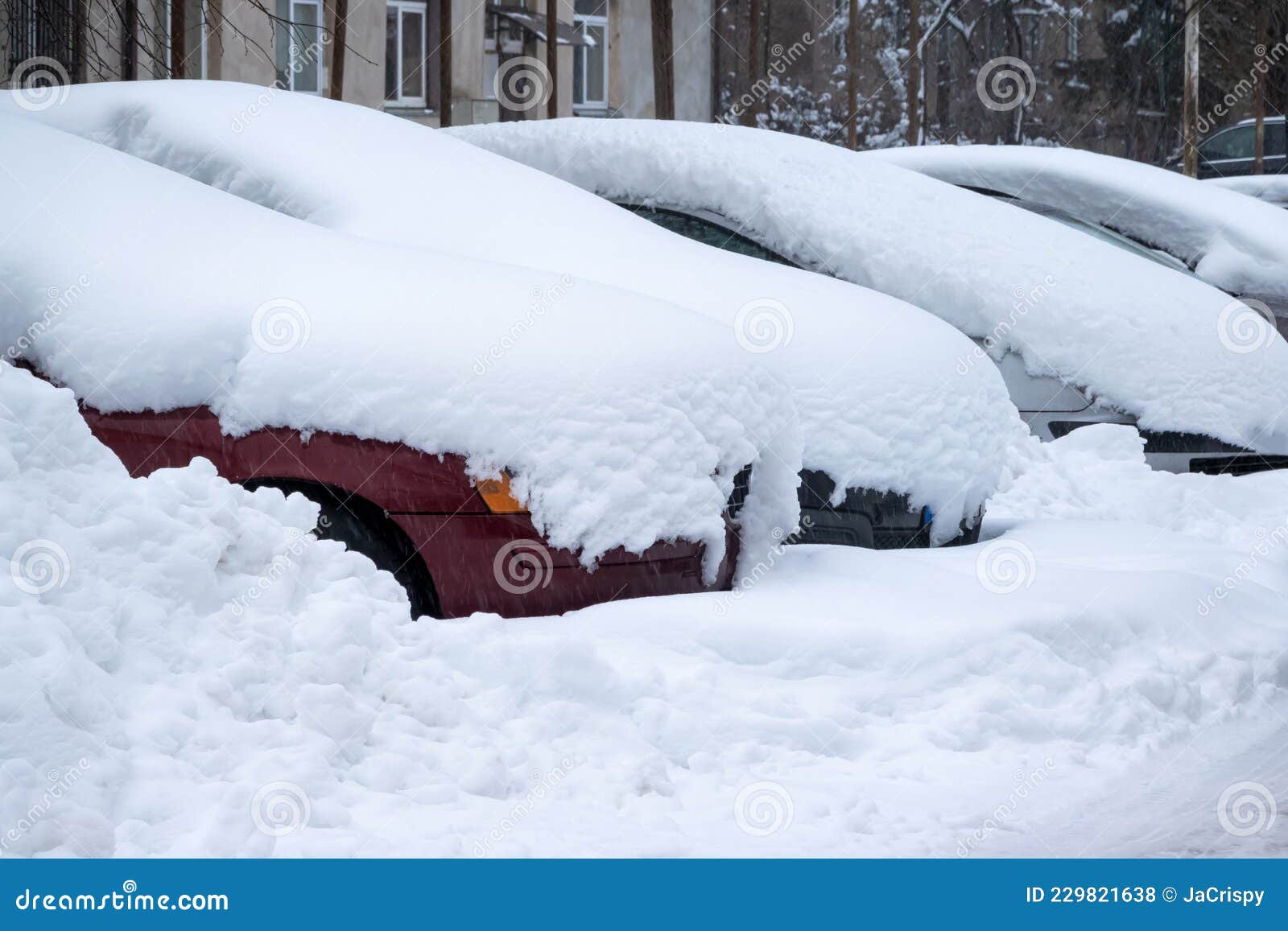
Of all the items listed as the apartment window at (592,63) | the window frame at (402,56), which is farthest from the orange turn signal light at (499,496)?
the apartment window at (592,63)

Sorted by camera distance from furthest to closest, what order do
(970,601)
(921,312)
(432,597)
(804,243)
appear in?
(804,243), (921,312), (970,601), (432,597)

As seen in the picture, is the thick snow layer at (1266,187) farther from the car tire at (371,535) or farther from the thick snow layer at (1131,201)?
the car tire at (371,535)

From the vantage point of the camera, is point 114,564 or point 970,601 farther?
point 970,601

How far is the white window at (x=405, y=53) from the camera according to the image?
18984mm

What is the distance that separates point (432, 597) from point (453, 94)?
16.3 m

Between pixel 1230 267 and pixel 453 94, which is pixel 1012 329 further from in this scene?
pixel 453 94

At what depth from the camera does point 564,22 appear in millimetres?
20297

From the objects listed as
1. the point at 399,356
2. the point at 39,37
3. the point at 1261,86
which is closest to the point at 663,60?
the point at 39,37

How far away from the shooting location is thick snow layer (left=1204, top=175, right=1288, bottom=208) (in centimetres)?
1451

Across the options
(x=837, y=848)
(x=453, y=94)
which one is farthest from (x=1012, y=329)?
(x=453, y=94)

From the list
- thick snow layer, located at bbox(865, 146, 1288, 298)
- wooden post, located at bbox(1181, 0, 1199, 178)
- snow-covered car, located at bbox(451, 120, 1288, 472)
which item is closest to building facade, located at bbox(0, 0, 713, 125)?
snow-covered car, located at bbox(451, 120, 1288, 472)

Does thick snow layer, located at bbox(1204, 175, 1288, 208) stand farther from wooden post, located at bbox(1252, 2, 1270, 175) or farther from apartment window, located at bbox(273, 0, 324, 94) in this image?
apartment window, located at bbox(273, 0, 324, 94)

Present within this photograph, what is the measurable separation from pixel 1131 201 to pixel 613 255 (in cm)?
489

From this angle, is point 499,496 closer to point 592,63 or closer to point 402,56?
point 402,56
